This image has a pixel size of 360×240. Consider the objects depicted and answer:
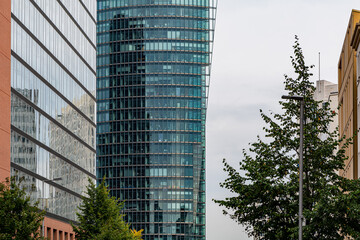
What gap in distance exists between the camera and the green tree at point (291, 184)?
3419 centimetres

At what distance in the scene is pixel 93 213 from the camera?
68375mm

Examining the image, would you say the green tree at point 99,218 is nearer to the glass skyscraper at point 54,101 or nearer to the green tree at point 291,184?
the glass skyscraper at point 54,101

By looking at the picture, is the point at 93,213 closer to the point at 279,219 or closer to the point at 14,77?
the point at 14,77

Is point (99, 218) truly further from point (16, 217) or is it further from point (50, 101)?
point (50, 101)

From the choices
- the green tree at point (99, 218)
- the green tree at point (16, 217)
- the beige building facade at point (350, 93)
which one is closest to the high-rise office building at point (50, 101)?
the green tree at point (99, 218)

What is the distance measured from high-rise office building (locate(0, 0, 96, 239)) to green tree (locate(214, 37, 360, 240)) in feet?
101

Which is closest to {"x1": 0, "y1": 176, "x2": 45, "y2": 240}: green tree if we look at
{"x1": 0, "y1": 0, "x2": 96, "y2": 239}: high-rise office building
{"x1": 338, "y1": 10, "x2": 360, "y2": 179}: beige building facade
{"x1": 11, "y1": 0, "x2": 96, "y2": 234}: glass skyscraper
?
{"x1": 0, "y1": 0, "x2": 96, "y2": 239}: high-rise office building

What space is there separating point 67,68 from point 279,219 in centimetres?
6588

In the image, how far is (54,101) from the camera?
299ft

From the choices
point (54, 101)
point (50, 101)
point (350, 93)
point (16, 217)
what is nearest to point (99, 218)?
point (16, 217)

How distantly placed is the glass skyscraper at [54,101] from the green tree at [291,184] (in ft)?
117

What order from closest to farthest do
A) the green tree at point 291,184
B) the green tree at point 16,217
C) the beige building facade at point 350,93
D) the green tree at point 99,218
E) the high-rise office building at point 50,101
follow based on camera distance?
1. the green tree at point 291,184
2. the green tree at point 16,217
3. the beige building facade at point 350,93
4. the green tree at point 99,218
5. the high-rise office building at point 50,101

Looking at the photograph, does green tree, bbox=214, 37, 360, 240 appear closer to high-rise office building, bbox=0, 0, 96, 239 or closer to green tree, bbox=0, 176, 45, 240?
green tree, bbox=0, 176, 45, 240

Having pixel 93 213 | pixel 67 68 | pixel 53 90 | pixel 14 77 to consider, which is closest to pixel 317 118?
pixel 93 213
